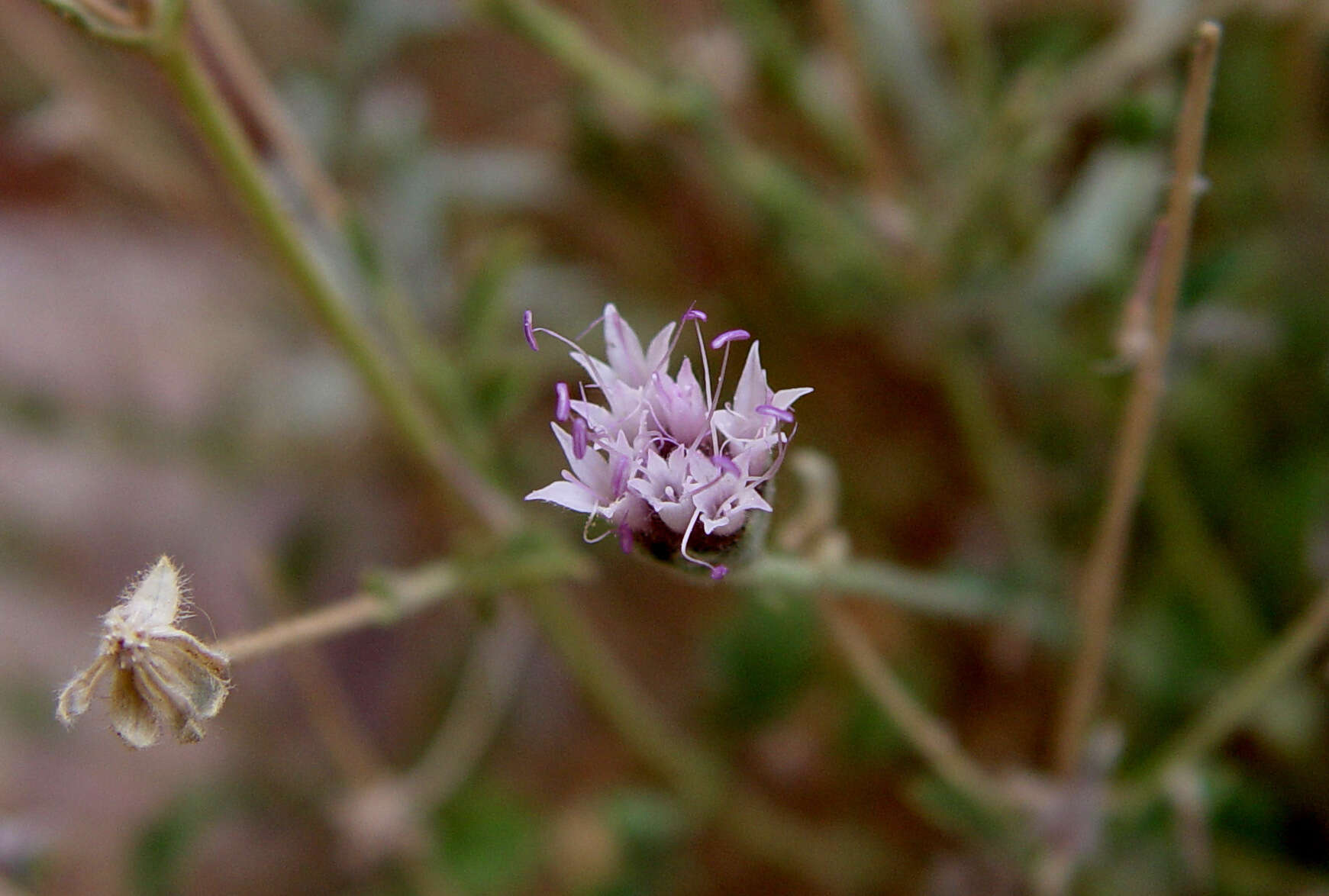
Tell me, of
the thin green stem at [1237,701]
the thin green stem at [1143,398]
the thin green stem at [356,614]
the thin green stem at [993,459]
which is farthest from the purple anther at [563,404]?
the thin green stem at [993,459]

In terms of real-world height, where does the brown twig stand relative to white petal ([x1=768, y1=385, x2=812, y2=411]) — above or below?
above

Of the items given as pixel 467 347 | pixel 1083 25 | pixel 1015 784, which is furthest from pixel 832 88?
pixel 1015 784

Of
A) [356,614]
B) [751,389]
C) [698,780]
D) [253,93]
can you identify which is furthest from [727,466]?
[698,780]

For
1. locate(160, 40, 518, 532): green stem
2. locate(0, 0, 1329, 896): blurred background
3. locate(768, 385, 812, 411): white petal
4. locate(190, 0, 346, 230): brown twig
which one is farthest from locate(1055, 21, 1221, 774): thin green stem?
locate(190, 0, 346, 230): brown twig

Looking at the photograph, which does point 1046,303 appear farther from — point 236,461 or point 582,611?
point 236,461

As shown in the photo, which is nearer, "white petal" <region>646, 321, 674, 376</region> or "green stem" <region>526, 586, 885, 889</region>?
"white petal" <region>646, 321, 674, 376</region>

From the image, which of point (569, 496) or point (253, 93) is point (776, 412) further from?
point (253, 93)

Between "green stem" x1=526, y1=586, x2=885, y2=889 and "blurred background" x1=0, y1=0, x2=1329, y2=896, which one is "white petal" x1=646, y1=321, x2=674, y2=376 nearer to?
"blurred background" x1=0, y1=0, x2=1329, y2=896

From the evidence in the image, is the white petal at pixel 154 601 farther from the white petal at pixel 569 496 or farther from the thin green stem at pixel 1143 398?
the thin green stem at pixel 1143 398
